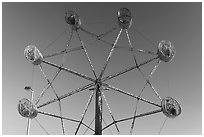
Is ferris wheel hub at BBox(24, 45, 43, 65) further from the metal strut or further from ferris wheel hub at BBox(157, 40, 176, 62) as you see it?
ferris wheel hub at BBox(157, 40, 176, 62)

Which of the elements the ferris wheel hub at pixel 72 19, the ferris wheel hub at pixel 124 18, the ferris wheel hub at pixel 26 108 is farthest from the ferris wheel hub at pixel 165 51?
the ferris wheel hub at pixel 26 108

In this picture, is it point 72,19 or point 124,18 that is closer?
point 124,18

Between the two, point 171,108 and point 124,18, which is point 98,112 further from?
point 124,18

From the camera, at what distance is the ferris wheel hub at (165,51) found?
1699cm

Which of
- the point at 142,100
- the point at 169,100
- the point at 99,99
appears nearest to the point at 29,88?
the point at 99,99

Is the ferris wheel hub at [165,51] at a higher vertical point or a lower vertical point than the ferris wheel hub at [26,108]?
higher

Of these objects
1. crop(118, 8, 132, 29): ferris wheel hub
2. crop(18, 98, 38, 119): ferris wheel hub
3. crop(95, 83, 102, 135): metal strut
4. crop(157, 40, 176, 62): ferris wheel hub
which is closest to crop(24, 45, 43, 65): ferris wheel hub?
crop(18, 98, 38, 119): ferris wheel hub

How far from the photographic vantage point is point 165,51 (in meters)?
17.1

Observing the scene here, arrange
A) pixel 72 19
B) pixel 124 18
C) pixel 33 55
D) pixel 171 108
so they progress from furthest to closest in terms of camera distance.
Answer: pixel 72 19 → pixel 124 18 → pixel 33 55 → pixel 171 108

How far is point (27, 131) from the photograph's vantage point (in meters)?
18.9

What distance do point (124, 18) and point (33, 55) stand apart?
584cm

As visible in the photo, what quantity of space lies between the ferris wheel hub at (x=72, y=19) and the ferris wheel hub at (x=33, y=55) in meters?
2.80

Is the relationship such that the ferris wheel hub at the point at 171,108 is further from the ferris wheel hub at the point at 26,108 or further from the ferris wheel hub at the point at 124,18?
the ferris wheel hub at the point at 26,108

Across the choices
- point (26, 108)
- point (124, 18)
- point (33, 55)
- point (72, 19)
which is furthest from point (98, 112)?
point (72, 19)
